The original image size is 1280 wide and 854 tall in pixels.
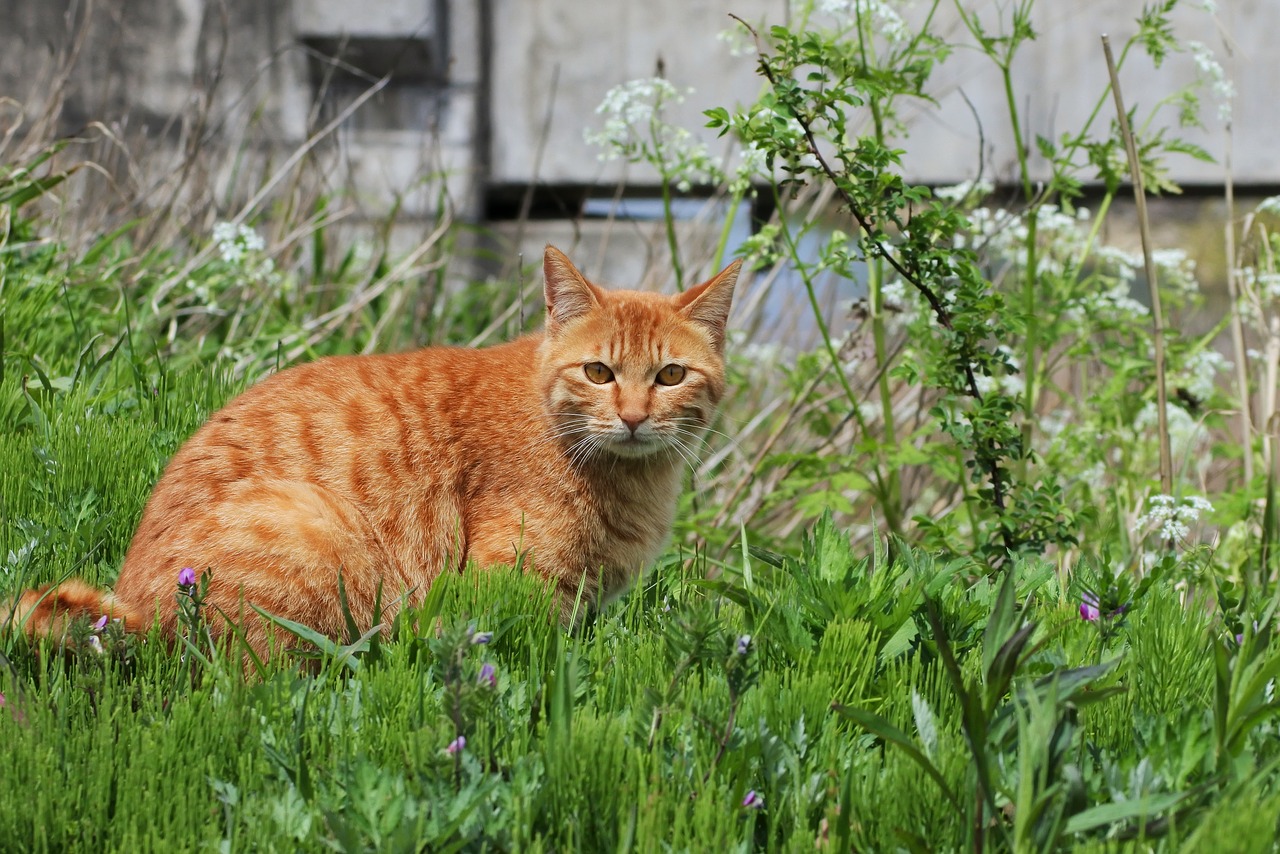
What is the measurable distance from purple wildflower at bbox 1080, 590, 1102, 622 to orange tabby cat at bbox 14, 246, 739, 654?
1.00 meters

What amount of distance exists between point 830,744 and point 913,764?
0.46 feet

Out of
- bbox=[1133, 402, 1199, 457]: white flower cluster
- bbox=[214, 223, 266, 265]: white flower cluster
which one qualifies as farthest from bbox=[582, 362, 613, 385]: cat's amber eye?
bbox=[1133, 402, 1199, 457]: white flower cluster

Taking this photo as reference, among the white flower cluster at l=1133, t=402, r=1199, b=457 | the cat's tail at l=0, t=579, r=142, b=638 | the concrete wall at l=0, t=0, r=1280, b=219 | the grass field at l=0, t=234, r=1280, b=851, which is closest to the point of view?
the grass field at l=0, t=234, r=1280, b=851

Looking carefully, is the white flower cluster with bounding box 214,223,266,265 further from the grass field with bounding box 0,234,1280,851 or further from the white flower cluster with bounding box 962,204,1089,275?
the white flower cluster with bounding box 962,204,1089,275

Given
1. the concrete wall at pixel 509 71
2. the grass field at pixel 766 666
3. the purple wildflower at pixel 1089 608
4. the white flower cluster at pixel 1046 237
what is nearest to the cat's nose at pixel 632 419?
the grass field at pixel 766 666

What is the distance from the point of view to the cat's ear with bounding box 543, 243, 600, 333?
3189mm

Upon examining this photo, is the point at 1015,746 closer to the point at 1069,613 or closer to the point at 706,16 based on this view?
the point at 1069,613

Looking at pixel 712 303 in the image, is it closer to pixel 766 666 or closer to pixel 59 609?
pixel 766 666

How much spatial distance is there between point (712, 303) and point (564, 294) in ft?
1.33

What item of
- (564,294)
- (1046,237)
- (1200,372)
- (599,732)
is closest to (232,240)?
(564,294)

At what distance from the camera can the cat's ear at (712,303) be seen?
126 inches

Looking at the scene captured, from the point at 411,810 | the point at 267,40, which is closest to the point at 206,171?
the point at 267,40

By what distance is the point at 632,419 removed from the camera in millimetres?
2975

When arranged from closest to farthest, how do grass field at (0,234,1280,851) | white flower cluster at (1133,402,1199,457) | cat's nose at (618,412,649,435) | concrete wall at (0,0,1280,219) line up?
grass field at (0,234,1280,851)
cat's nose at (618,412,649,435)
white flower cluster at (1133,402,1199,457)
concrete wall at (0,0,1280,219)
